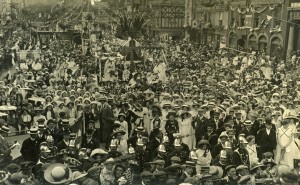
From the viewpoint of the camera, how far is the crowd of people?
247 inches

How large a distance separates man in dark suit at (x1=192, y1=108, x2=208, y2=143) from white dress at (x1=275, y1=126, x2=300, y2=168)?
143 centimetres

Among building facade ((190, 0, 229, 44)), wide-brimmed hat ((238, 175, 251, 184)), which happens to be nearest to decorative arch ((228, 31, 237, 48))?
building facade ((190, 0, 229, 44))

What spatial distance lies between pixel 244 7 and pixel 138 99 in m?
3.14

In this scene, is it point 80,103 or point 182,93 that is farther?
point 182,93

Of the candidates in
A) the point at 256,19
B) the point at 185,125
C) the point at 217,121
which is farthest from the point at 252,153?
the point at 256,19

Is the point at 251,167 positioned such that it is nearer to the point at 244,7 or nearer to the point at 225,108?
the point at 225,108

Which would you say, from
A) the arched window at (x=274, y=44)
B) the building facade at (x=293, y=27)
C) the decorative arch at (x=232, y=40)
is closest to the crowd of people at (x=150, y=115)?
the arched window at (x=274, y=44)

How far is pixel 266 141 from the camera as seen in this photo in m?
7.53

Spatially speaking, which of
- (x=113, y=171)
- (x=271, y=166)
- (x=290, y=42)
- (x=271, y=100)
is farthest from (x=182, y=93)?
(x=113, y=171)

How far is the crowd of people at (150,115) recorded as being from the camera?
247 inches

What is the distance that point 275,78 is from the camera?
30.8ft

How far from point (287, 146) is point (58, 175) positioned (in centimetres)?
426

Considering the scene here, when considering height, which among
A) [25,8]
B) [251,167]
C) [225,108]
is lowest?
[251,167]

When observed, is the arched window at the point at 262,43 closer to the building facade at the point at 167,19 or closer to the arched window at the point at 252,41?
the arched window at the point at 252,41
